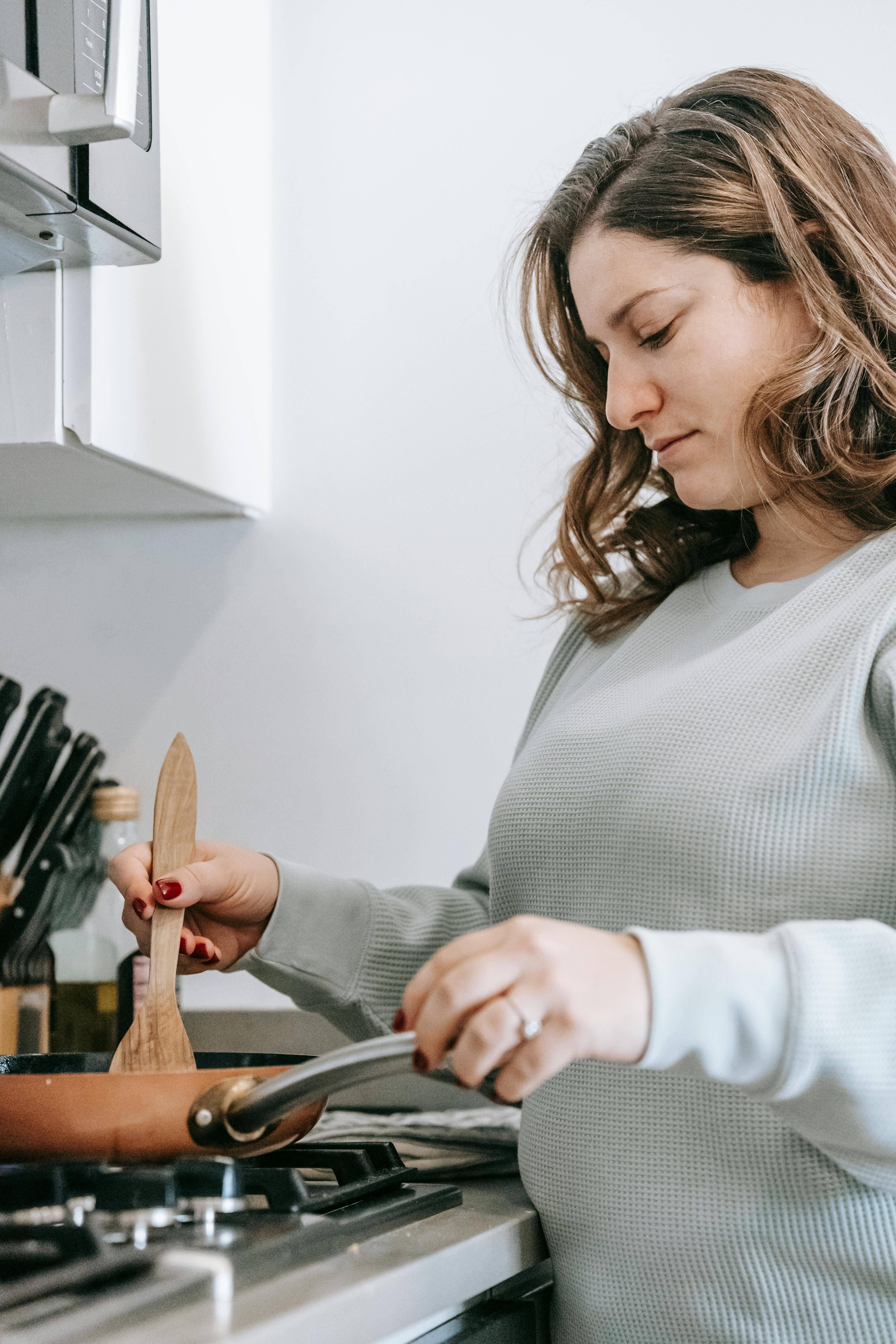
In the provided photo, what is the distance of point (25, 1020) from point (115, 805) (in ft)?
0.69

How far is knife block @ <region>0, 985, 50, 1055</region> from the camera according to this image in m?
1.09

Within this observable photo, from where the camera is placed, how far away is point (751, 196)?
0.83 metres

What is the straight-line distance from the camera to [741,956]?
1.77 feet

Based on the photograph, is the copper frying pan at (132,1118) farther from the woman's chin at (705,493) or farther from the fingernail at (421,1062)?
the woman's chin at (705,493)

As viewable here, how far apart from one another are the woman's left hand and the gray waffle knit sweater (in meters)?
0.03

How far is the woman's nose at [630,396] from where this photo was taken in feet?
2.81

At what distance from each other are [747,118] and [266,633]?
698 mm

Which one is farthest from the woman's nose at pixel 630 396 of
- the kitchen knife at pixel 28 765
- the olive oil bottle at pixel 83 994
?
the olive oil bottle at pixel 83 994

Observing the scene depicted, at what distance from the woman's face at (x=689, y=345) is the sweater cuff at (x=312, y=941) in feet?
1.31

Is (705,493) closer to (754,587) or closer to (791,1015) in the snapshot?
(754,587)

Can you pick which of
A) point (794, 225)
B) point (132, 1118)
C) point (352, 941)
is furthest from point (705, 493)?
point (132, 1118)

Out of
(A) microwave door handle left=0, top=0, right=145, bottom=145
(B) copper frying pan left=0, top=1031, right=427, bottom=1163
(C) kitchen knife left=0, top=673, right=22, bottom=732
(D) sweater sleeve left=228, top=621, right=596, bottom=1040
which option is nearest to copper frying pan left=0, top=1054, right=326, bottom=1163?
(B) copper frying pan left=0, top=1031, right=427, bottom=1163

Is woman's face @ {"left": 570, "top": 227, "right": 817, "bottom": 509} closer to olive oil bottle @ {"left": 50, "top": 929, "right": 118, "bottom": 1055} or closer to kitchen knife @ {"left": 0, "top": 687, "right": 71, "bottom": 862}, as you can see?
kitchen knife @ {"left": 0, "top": 687, "right": 71, "bottom": 862}

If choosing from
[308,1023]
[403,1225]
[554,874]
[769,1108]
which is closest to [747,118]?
[554,874]
